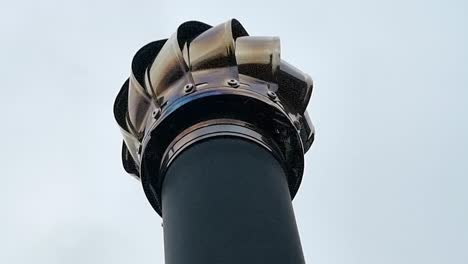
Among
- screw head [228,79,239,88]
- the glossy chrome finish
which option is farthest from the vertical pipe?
screw head [228,79,239,88]

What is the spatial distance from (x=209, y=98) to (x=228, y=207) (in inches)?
37.4

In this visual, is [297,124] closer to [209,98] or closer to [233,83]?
[233,83]

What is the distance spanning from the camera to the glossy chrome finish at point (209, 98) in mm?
4820

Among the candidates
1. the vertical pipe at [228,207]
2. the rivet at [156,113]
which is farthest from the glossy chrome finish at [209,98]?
the vertical pipe at [228,207]

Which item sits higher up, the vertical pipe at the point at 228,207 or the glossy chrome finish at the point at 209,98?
the glossy chrome finish at the point at 209,98

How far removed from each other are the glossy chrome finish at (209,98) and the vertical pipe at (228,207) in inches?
6.6

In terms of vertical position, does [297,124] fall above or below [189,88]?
below

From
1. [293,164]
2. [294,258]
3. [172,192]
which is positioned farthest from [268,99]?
[294,258]

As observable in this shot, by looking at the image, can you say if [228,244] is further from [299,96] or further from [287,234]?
[299,96]

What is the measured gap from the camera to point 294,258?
3.99 metres

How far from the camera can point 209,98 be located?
4.87 metres

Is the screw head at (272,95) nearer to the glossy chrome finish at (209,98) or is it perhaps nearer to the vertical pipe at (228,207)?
the glossy chrome finish at (209,98)

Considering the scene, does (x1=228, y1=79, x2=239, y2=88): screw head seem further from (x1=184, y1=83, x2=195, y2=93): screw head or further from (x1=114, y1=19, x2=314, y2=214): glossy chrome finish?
(x1=184, y1=83, x2=195, y2=93): screw head

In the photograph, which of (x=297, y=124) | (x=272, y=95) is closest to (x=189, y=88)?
(x=272, y=95)
